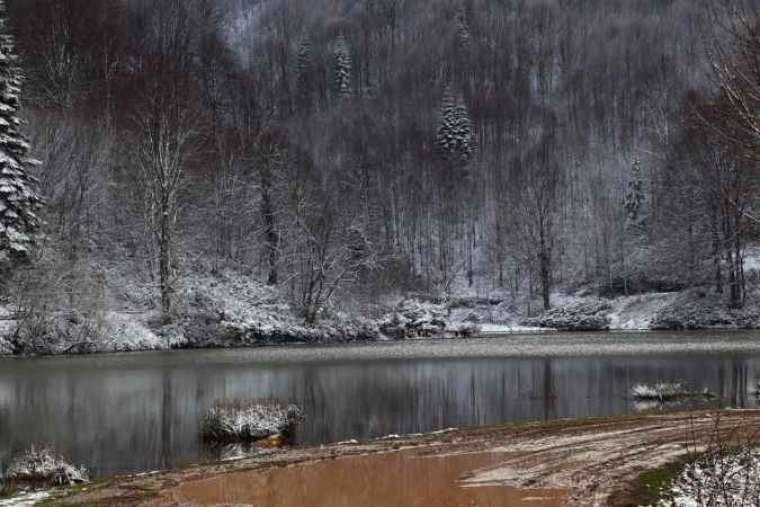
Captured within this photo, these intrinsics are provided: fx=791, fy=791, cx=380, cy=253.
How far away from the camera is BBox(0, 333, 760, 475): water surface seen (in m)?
17.7

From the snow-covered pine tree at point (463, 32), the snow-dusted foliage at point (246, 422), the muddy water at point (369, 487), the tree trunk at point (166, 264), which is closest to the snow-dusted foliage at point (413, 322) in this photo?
the tree trunk at point (166, 264)

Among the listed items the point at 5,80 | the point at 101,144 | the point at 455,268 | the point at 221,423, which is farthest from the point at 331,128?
the point at 221,423

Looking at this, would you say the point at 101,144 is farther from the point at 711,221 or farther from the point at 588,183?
the point at 588,183

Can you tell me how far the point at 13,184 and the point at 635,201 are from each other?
54587 mm

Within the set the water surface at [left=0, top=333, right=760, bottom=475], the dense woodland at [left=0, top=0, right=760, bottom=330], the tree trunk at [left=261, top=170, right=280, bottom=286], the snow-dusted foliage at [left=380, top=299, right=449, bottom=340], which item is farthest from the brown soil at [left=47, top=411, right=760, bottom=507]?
the tree trunk at [left=261, top=170, right=280, bottom=286]

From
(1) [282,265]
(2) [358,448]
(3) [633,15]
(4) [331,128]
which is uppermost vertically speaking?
(3) [633,15]

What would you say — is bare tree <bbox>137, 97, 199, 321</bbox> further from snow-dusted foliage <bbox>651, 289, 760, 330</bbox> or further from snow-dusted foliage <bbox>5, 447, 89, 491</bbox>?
snow-dusted foliage <bbox>651, 289, 760, 330</bbox>

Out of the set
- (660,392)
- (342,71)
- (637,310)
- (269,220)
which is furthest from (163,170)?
(342,71)

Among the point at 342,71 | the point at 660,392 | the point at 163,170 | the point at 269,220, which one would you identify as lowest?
the point at 660,392

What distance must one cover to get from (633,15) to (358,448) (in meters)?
109

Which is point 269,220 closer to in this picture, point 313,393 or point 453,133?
point 453,133

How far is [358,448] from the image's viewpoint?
49.8 ft

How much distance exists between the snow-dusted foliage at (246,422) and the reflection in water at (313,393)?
0.49 metres

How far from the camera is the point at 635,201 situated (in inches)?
2849
